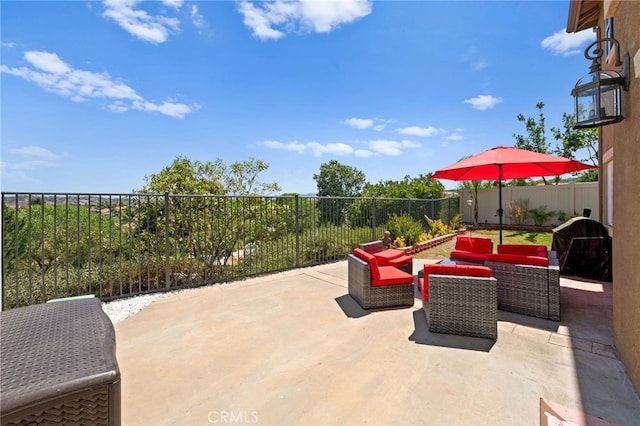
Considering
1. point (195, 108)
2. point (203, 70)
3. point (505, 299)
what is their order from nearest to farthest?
point (505, 299) → point (203, 70) → point (195, 108)

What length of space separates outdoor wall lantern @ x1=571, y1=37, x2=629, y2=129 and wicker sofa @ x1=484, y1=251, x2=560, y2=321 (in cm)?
190

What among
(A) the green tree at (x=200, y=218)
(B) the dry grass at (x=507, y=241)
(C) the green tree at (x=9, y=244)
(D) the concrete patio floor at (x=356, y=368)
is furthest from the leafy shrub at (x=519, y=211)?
(C) the green tree at (x=9, y=244)

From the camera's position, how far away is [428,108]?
11430 mm

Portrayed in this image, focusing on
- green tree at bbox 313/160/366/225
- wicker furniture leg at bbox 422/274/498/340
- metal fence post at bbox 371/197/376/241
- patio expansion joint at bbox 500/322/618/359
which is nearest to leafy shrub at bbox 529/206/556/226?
metal fence post at bbox 371/197/376/241

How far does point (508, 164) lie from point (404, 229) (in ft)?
13.1

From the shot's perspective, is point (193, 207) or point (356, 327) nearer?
point (356, 327)

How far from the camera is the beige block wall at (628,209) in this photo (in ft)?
7.57

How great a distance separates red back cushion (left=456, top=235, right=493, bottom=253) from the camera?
5762 millimetres

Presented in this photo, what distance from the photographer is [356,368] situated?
2697mm

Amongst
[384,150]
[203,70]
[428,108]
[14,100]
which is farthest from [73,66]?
[384,150]

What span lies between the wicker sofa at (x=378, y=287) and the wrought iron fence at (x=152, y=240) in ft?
9.51

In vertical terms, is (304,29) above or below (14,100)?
above

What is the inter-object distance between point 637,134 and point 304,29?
771 cm

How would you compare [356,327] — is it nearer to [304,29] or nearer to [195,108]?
[304,29]
